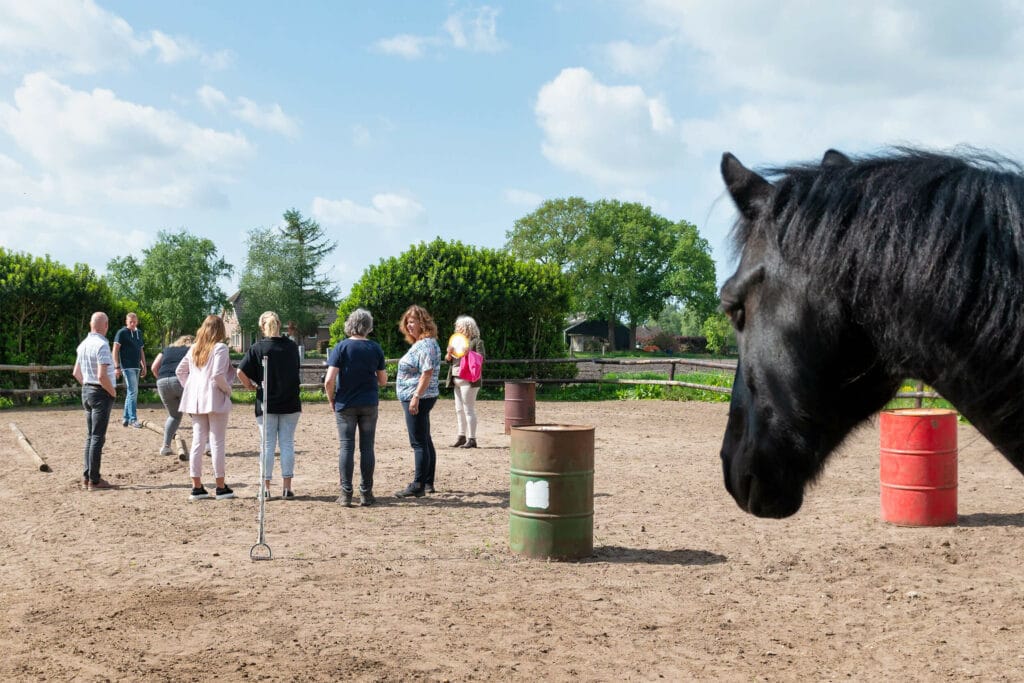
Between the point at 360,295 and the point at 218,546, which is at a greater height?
the point at 360,295

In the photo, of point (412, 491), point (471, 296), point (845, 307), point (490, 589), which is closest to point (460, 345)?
point (412, 491)

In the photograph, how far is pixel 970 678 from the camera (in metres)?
4.05

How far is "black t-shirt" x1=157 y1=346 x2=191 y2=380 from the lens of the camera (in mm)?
11227

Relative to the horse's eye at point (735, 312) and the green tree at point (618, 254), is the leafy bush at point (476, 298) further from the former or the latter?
the green tree at point (618, 254)

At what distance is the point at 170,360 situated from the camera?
1124cm

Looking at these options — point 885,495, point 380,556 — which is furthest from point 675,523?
point 380,556

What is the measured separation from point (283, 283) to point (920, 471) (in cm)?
6065

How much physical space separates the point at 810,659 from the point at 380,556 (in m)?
3.36

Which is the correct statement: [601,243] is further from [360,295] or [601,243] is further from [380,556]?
[380,556]

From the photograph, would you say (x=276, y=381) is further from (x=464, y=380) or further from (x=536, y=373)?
(x=536, y=373)

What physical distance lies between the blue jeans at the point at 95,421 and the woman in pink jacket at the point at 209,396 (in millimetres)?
1291

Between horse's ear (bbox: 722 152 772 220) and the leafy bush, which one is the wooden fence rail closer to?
the leafy bush

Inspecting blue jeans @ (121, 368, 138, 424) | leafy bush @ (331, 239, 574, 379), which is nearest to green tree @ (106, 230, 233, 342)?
leafy bush @ (331, 239, 574, 379)

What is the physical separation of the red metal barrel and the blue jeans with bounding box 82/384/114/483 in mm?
7958
